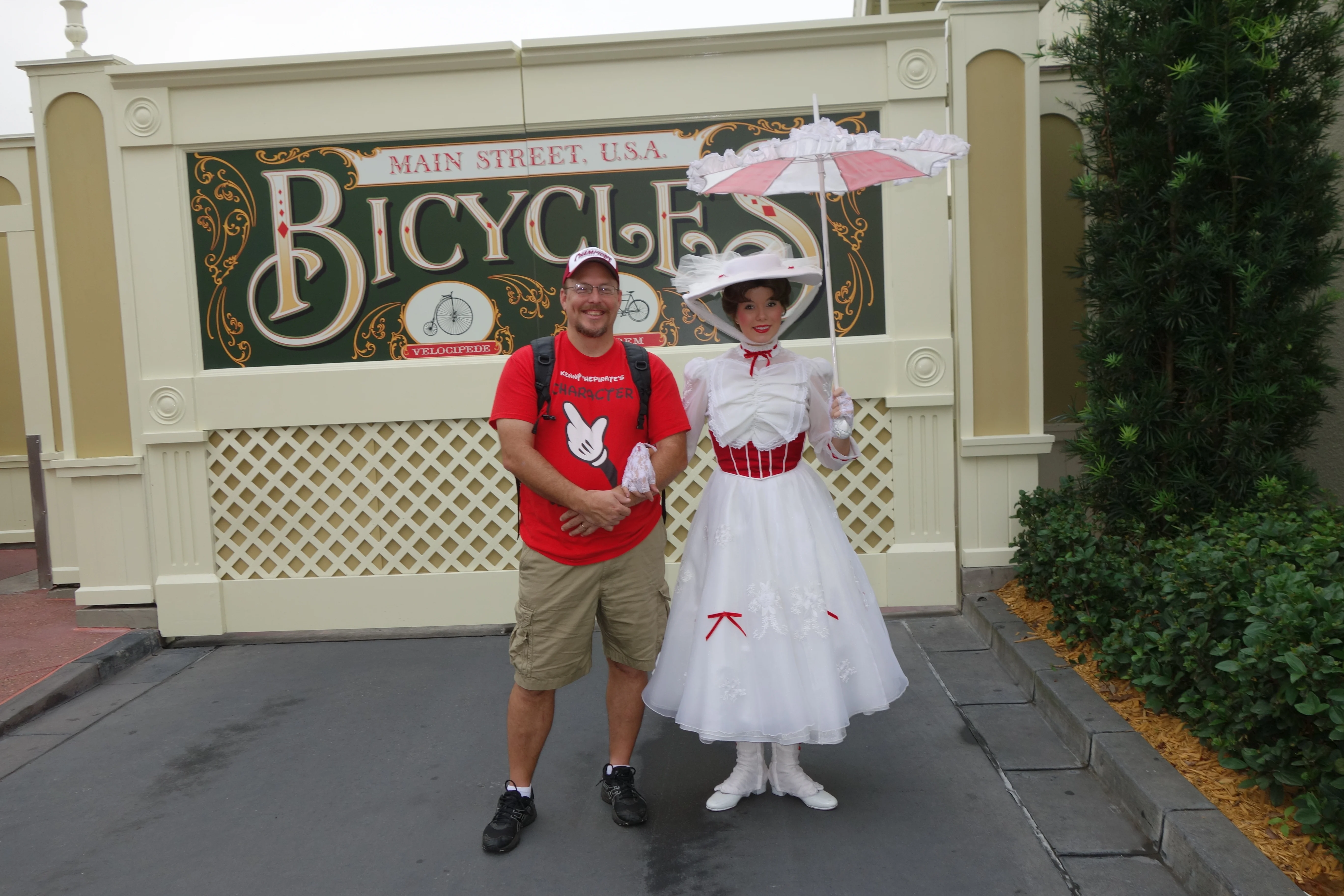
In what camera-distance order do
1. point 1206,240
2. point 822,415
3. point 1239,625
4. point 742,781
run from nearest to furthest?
point 1239,625 < point 742,781 < point 822,415 < point 1206,240

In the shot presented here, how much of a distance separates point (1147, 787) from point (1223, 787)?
21cm

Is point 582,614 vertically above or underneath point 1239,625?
above

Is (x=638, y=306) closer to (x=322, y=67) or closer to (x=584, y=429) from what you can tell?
(x=322, y=67)

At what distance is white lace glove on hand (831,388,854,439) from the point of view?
116 inches

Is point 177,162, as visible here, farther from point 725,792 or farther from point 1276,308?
point 1276,308

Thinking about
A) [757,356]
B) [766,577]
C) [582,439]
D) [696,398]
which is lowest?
[766,577]

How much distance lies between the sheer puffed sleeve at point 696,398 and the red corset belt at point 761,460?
126 millimetres

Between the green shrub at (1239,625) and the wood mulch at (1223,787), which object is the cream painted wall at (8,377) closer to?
the green shrub at (1239,625)

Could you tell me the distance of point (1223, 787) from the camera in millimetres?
2801

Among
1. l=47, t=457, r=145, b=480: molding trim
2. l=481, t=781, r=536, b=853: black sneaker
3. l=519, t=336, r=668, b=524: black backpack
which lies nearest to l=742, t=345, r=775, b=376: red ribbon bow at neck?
l=519, t=336, r=668, b=524: black backpack

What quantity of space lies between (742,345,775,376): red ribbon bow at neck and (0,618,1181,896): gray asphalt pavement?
1432 mm

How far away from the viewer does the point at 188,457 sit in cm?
517

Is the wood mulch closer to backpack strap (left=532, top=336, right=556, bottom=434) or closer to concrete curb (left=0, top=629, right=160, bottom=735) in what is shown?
backpack strap (left=532, top=336, right=556, bottom=434)

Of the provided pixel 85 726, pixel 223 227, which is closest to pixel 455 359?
pixel 223 227
